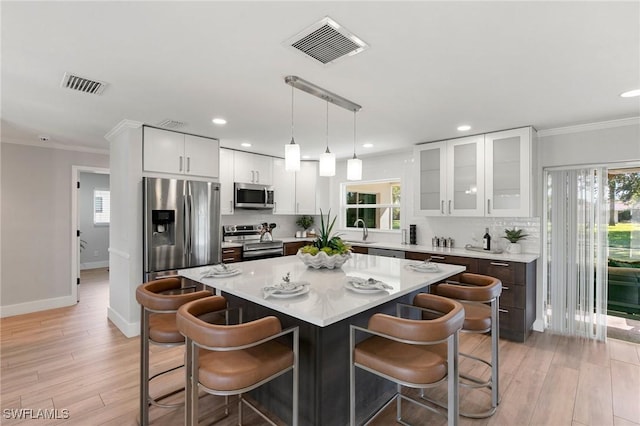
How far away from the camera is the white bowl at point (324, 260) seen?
256cm

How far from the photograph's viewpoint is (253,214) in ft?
18.0

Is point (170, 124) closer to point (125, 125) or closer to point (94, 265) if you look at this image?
point (125, 125)

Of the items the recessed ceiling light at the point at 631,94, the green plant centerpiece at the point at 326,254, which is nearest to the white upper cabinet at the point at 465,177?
the recessed ceiling light at the point at 631,94

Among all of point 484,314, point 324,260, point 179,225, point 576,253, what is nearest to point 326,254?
point 324,260

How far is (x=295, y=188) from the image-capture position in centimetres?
574

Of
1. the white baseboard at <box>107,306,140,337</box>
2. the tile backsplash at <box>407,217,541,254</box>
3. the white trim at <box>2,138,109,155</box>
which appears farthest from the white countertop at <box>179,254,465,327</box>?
the white trim at <box>2,138,109,155</box>

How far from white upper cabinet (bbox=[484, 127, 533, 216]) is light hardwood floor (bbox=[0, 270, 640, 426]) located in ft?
5.07

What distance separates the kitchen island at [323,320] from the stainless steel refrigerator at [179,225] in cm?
148

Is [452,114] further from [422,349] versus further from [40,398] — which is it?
[40,398]

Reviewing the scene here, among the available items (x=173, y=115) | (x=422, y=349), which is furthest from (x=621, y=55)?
(x=173, y=115)

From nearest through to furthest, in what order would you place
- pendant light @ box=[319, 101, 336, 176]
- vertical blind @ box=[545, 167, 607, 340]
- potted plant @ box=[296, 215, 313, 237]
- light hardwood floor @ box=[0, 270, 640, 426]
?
light hardwood floor @ box=[0, 270, 640, 426] → pendant light @ box=[319, 101, 336, 176] → vertical blind @ box=[545, 167, 607, 340] → potted plant @ box=[296, 215, 313, 237]

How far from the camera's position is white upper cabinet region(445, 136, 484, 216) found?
3949mm

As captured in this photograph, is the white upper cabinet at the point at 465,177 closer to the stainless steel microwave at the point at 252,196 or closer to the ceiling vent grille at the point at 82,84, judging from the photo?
the stainless steel microwave at the point at 252,196

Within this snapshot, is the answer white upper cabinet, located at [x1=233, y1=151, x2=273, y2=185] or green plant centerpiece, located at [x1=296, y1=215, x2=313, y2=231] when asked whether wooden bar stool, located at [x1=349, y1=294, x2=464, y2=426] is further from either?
green plant centerpiece, located at [x1=296, y1=215, x2=313, y2=231]
